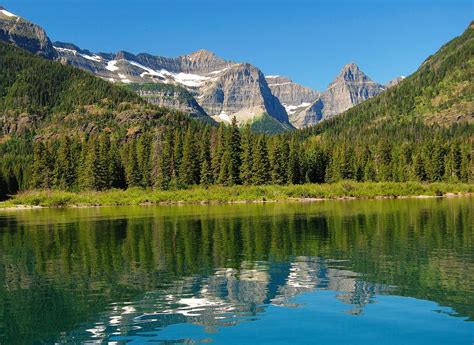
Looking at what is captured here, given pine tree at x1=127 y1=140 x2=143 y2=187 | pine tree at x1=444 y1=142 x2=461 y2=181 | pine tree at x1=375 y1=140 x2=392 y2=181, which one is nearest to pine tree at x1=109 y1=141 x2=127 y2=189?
pine tree at x1=127 y1=140 x2=143 y2=187

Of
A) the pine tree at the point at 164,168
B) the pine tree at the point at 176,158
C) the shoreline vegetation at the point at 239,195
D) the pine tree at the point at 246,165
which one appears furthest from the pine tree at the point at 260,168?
the pine tree at the point at 164,168

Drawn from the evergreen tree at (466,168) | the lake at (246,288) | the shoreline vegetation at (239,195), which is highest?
the evergreen tree at (466,168)

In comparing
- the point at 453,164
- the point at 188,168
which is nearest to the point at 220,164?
the point at 188,168

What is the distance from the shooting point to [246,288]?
28203mm

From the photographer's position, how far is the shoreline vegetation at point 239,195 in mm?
131375

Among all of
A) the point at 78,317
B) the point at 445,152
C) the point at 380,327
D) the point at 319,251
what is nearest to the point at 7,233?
the point at 319,251

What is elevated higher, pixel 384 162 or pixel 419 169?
pixel 384 162

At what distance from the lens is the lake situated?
20766 millimetres

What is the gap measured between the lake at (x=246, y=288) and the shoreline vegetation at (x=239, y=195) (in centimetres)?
7841

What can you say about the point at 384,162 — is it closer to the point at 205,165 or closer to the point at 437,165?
the point at 437,165

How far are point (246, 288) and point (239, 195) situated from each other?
10442 cm

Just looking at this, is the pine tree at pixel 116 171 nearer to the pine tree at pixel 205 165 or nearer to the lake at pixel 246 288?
the pine tree at pixel 205 165

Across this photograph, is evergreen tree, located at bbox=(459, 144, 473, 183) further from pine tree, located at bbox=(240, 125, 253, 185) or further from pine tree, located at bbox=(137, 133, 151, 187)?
pine tree, located at bbox=(137, 133, 151, 187)

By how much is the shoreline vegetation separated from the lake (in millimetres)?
78409
